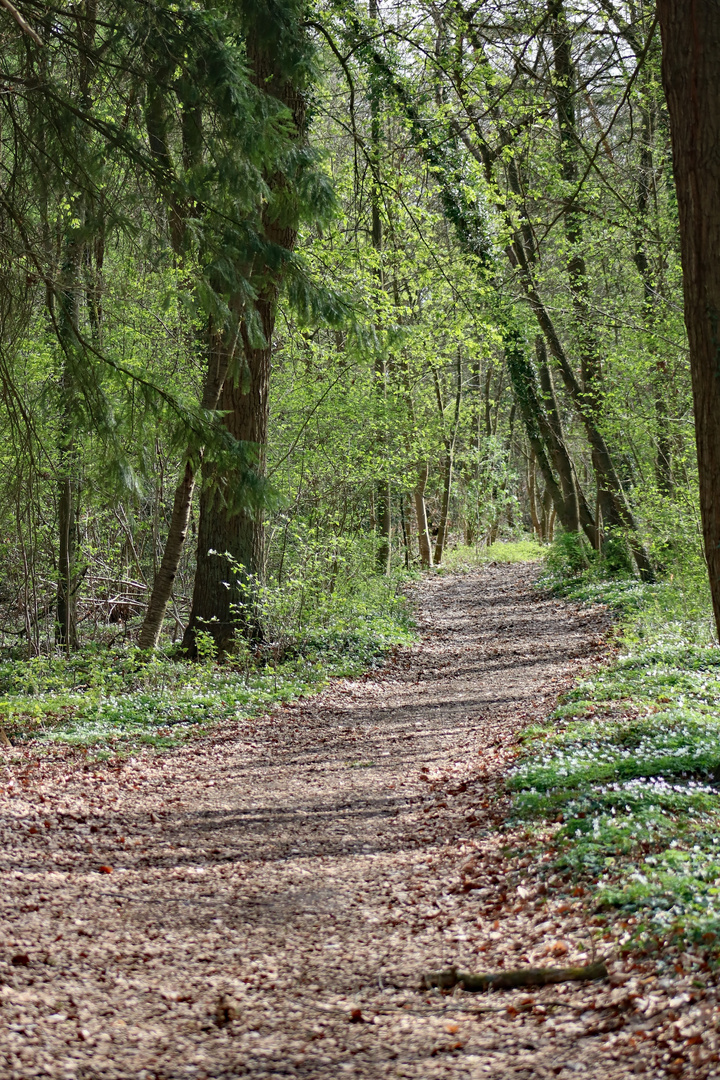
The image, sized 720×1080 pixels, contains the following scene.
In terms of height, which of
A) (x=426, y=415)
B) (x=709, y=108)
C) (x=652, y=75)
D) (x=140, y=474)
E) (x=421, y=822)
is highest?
(x=652, y=75)

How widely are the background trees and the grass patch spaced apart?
2.07 feet

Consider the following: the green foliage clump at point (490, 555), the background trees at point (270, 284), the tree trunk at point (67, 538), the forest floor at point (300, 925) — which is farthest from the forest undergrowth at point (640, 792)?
the green foliage clump at point (490, 555)

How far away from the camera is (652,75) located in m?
11.9

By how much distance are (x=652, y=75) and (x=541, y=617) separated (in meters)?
9.49

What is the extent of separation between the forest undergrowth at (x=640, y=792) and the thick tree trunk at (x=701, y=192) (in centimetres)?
123

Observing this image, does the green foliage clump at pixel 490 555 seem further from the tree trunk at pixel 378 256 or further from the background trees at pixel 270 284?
the background trees at pixel 270 284

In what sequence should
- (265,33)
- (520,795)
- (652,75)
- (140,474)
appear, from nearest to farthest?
(520,795) → (265,33) → (140,474) → (652,75)

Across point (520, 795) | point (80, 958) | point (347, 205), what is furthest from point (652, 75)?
point (80, 958)

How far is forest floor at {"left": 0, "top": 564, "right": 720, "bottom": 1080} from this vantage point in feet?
9.37

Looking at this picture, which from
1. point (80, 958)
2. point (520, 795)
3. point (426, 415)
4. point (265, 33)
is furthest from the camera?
point (426, 415)

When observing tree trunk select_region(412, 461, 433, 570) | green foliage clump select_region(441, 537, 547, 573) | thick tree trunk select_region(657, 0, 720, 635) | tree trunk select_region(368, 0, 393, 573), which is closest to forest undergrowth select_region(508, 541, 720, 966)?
thick tree trunk select_region(657, 0, 720, 635)

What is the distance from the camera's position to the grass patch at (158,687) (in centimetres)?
788

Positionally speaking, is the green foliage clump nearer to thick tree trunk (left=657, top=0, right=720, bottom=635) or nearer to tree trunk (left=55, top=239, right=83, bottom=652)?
tree trunk (left=55, top=239, right=83, bottom=652)

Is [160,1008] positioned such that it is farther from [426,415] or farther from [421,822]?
[426,415]
